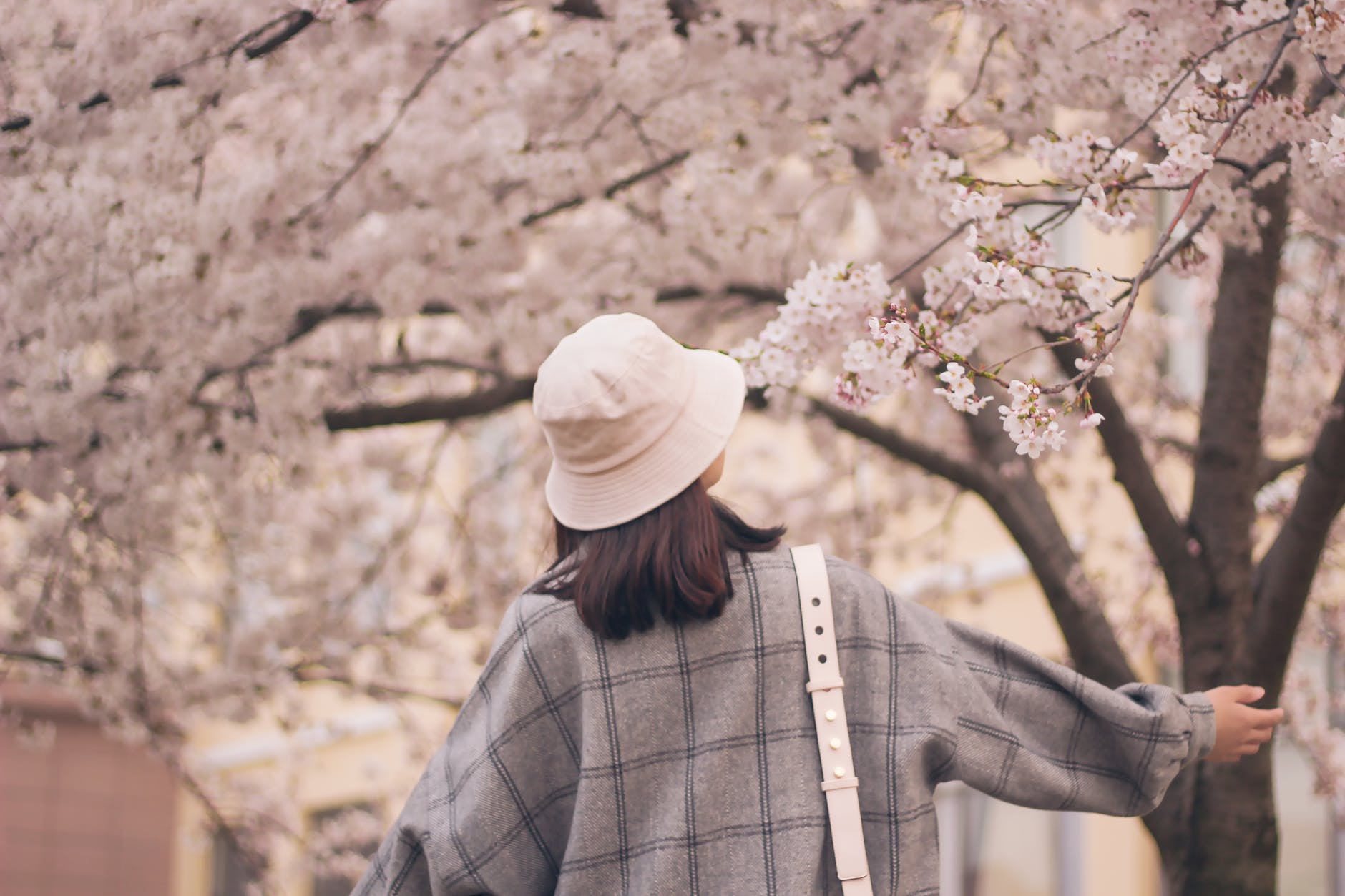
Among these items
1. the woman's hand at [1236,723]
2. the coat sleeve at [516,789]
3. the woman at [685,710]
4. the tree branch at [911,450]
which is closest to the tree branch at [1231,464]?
the tree branch at [911,450]

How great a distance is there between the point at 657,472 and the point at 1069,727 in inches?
27.3

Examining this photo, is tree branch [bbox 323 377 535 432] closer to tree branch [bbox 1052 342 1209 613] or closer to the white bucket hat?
tree branch [bbox 1052 342 1209 613]

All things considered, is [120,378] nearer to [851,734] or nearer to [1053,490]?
[851,734]

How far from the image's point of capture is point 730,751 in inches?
69.9

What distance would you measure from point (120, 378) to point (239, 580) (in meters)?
2.18

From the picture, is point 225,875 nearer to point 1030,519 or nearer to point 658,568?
point 1030,519

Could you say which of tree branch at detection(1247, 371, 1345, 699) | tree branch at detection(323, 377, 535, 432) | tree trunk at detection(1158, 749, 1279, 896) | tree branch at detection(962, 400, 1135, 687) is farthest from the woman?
tree branch at detection(323, 377, 535, 432)

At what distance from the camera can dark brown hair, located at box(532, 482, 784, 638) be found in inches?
69.7

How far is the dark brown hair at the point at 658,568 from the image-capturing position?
5.81ft

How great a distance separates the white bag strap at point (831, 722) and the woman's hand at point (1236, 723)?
597 millimetres

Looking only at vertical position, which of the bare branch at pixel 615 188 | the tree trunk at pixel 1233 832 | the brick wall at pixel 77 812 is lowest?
the brick wall at pixel 77 812

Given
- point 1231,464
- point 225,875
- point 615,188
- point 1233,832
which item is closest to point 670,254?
point 615,188

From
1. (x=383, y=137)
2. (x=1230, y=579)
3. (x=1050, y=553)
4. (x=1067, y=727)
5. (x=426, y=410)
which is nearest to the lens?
(x=1067, y=727)

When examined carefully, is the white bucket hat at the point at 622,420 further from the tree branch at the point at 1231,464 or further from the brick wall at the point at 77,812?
→ the brick wall at the point at 77,812
